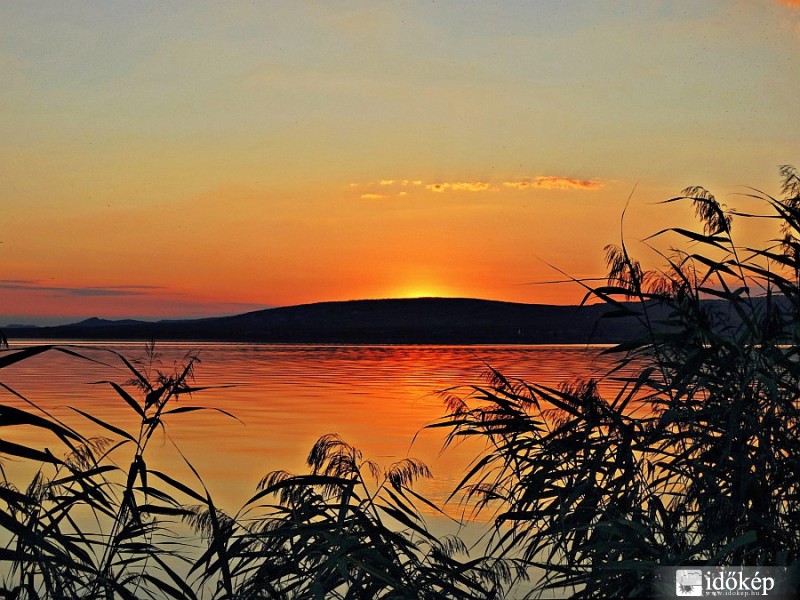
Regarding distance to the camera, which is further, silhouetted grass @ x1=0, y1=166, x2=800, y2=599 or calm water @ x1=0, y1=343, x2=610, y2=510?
calm water @ x1=0, y1=343, x2=610, y2=510

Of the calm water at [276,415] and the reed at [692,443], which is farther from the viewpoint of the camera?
the calm water at [276,415]

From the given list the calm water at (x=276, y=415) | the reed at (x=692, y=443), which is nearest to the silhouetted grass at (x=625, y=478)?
the reed at (x=692, y=443)

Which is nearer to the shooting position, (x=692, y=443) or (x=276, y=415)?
(x=692, y=443)

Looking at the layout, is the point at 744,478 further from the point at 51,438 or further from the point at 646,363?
the point at 51,438

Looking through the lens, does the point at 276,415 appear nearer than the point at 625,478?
No

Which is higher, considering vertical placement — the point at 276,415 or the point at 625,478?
the point at 625,478

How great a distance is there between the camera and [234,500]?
18.1 m

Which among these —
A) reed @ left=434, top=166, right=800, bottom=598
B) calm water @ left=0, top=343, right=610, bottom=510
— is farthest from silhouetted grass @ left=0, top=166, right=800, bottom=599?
calm water @ left=0, top=343, right=610, bottom=510

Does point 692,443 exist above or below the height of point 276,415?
above

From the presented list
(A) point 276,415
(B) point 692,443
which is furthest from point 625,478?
(A) point 276,415

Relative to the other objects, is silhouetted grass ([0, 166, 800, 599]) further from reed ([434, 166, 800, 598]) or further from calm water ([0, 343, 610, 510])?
calm water ([0, 343, 610, 510])

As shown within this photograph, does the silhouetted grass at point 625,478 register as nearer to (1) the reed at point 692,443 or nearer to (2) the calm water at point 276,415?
(1) the reed at point 692,443

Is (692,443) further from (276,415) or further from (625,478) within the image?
(276,415)

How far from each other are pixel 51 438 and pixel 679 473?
20635 mm
